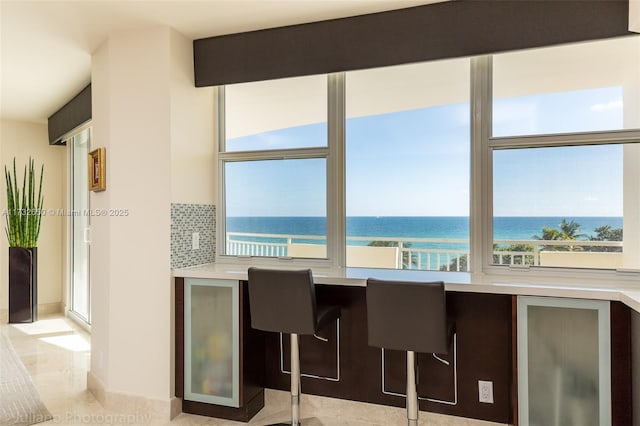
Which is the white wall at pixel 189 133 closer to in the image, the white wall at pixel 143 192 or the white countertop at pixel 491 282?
the white wall at pixel 143 192

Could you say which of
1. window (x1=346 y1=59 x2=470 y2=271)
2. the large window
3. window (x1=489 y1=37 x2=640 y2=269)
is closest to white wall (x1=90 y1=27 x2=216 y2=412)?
the large window

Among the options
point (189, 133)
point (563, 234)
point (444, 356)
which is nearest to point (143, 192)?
point (189, 133)

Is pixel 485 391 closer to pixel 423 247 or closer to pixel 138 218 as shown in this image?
pixel 423 247

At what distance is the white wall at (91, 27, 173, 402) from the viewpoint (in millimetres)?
2783

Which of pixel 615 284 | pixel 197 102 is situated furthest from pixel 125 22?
pixel 615 284

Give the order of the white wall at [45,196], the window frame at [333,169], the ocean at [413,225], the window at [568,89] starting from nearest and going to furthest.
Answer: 1. the window at [568,89]
2. the ocean at [413,225]
3. the window frame at [333,169]
4. the white wall at [45,196]

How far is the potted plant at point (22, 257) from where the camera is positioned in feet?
16.6

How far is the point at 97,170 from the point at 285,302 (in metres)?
1.78

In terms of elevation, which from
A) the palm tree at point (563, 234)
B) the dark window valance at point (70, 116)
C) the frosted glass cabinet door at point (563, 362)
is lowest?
the frosted glass cabinet door at point (563, 362)

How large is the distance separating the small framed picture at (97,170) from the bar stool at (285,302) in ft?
4.64

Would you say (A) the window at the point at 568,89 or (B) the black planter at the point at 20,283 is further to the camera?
(B) the black planter at the point at 20,283

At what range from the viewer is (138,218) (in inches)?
111

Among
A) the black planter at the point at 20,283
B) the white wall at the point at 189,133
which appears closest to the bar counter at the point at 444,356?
the white wall at the point at 189,133

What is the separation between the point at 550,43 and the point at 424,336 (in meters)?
1.75
